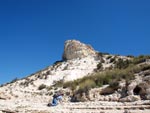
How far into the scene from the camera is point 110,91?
19.5 metres

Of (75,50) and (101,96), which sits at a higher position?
(75,50)

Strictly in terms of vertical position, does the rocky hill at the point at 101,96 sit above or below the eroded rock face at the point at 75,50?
below

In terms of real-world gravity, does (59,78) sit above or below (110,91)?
above

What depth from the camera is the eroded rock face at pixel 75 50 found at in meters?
56.4

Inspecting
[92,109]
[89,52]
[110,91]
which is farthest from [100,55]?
[92,109]

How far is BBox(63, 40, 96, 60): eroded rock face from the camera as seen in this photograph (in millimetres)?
56375

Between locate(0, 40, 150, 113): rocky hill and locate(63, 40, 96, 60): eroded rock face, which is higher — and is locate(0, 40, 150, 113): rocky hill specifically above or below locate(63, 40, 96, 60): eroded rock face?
below

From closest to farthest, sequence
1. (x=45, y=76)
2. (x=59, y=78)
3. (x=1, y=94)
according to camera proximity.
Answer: (x=1, y=94), (x=59, y=78), (x=45, y=76)

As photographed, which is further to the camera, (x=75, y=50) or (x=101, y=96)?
(x=75, y=50)

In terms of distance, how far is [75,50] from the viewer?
57.0 m

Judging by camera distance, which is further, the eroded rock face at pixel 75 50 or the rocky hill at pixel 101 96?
the eroded rock face at pixel 75 50

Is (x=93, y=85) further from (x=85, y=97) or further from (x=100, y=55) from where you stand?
(x=100, y=55)

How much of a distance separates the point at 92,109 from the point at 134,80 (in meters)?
5.34

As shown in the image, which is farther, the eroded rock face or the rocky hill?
the eroded rock face
